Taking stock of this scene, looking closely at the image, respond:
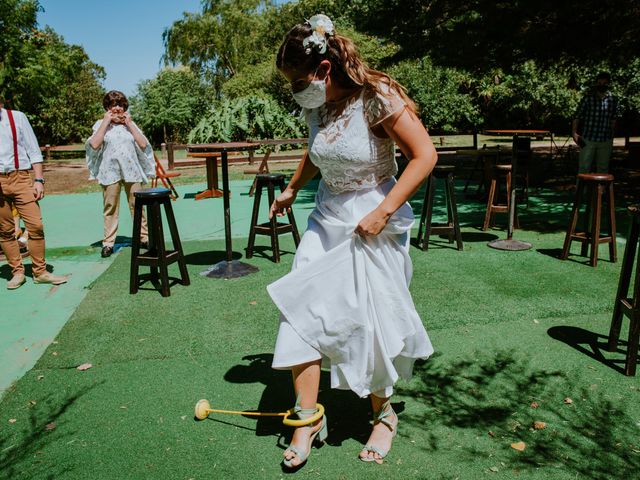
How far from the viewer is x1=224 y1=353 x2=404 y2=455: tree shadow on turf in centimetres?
312

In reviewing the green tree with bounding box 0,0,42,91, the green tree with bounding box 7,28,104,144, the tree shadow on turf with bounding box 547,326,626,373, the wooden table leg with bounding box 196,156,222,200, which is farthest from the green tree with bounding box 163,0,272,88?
the tree shadow on turf with bounding box 547,326,626,373

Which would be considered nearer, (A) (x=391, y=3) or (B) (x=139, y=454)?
(B) (x=139, y=454)

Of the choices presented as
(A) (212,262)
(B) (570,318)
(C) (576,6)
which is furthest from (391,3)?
(B) (570,318)

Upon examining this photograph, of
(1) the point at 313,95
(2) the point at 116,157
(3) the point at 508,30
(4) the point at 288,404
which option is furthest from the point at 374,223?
(3) the point at 508,30

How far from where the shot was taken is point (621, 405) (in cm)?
331

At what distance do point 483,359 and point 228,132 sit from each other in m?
19.8

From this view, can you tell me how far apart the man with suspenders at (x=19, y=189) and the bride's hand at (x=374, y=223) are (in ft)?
13.9

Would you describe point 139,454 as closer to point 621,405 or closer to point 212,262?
point 621,405

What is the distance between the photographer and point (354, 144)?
104 inches

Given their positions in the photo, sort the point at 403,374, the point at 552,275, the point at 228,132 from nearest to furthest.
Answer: the point at 403,374 < the point at 552,275 < the point at 228,132

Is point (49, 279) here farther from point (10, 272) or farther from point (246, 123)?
point (246, 123)

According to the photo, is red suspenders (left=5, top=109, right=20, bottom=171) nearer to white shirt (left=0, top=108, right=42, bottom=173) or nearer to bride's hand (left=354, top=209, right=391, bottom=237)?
white shirt (left=0, top=108, right=42, bottom=173)

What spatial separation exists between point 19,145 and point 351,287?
14.8 ft

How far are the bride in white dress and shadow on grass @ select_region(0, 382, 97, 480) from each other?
3.95ft
